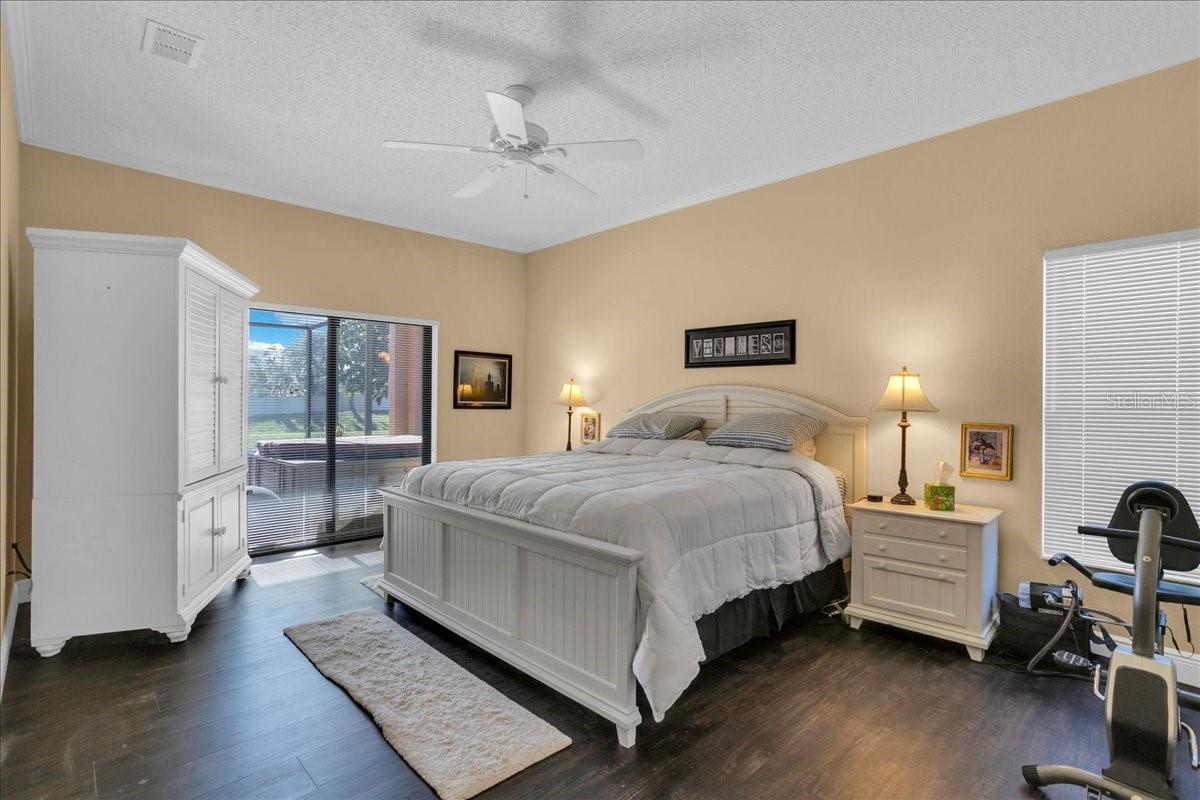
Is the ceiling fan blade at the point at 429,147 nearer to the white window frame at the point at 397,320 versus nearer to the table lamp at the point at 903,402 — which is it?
the white window frame at the point at 397,320

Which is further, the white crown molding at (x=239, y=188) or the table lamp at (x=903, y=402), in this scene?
the white crown molding at (x=239, y=188)

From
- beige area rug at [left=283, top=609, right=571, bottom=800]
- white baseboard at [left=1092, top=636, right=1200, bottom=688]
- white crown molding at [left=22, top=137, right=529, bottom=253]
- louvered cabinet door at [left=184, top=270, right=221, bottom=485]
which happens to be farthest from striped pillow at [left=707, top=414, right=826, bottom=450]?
white crown molding at [left=22, top=137, right=529, bottom=253]

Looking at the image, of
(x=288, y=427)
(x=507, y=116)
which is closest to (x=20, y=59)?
(x=507, y=116)

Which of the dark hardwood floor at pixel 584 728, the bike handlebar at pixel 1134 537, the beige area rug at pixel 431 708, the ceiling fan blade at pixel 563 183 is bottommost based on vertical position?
the dark hardwood floor at pixel 584 728

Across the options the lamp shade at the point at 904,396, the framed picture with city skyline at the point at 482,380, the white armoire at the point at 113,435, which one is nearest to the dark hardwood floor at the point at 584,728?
the white armoire at the point at 113,435

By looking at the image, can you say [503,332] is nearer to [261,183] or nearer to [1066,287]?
[261,183]

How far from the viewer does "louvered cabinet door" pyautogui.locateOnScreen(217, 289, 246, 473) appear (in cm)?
360

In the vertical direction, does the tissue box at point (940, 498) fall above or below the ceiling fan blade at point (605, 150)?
below

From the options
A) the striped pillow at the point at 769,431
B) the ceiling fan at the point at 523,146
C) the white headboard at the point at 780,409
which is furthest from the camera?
the white headboard at the point at 780,409

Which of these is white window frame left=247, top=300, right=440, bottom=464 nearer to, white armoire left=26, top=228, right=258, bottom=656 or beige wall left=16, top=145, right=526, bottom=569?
beige wall left=16, top=145, right=526, bottom=569

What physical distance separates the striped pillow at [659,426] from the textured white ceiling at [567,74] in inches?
72.7

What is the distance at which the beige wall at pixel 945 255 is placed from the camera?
295cm

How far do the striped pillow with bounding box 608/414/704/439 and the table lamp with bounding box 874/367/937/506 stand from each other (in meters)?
1.37

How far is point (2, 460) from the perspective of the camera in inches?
109
